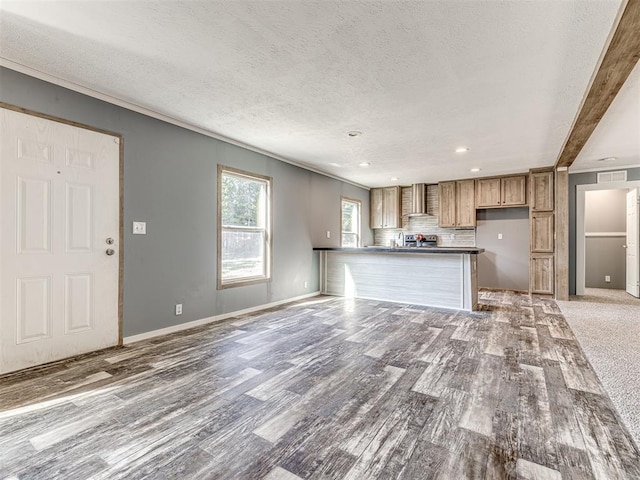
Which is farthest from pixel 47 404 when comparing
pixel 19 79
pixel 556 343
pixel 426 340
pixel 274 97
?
pixel 556 343

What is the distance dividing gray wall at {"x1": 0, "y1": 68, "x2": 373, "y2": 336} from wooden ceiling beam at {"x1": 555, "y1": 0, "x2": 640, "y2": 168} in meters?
3.87

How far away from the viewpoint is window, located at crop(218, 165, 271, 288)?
4285 mm

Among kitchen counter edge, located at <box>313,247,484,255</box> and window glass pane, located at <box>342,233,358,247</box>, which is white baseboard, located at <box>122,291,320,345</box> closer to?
kitchen counter edge, located at <box>313,247,484,255</box>

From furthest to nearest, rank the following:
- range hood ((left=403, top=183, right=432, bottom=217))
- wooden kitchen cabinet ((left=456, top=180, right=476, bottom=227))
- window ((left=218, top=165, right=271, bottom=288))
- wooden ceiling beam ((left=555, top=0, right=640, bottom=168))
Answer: range hood ((left=403, top=183, right=432, bottom=217)), wooden kitchen cabinet ((left=456, top=180, right=476, bottom=227)), window ((left=218, top=165, right=271, bottom=288)), wooden ceiling beam ((left=555, top=0, right=640, bottom=168))

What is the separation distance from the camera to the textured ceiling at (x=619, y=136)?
2871mm

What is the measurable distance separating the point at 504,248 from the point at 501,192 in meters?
1.19

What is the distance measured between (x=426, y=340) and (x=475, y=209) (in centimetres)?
447

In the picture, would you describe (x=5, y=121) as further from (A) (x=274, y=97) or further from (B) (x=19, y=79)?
(A) (x=274, y=97)

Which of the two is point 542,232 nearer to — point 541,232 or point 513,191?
point 541,232

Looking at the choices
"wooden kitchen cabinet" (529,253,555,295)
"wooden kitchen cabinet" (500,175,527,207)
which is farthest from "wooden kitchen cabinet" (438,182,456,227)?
"wooden kitchen cabinet" (529,253,555,295)

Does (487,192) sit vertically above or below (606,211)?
above

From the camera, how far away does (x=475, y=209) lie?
6.79 metres

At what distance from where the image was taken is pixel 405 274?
205 inches

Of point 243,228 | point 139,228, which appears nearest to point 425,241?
point 243,228
